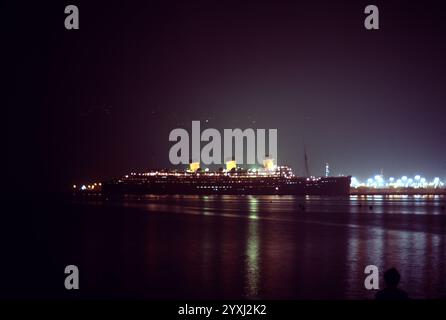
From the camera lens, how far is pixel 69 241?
24750mm

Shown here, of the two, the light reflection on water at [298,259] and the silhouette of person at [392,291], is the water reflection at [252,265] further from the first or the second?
the silhouette of person at [392,291]

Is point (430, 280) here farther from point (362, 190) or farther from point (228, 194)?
point (362, 190)

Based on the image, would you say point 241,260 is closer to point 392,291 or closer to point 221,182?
point 392,291

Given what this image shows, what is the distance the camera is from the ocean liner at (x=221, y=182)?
117312mm

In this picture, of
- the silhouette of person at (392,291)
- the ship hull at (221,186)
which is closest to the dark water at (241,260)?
the silhouette of person at (392,291)

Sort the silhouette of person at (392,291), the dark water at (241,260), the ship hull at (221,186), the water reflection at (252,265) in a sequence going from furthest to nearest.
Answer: the ship hull at (221,186) → the dark water at (241,260) → the water reflection at (252,265) → the silhouette of person at (392,291)

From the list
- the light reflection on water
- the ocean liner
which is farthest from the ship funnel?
the light reflection on water

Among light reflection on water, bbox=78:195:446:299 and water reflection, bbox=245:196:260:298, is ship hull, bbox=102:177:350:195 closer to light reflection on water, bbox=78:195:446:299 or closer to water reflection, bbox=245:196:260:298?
light reflection on water, bbox=78:195:446:299
